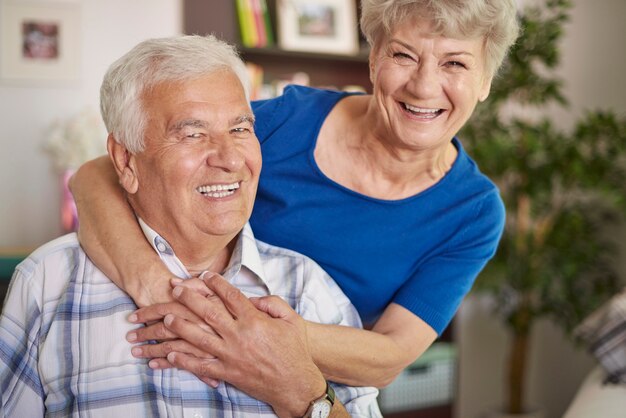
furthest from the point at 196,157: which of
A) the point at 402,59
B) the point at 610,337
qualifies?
the point at 610,337

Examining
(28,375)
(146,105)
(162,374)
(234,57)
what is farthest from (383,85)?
(28,375)

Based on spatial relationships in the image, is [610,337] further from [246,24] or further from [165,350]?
[246,24]

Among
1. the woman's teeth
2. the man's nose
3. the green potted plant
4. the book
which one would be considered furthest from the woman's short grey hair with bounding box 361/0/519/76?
the book

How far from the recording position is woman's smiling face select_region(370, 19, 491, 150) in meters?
1.54

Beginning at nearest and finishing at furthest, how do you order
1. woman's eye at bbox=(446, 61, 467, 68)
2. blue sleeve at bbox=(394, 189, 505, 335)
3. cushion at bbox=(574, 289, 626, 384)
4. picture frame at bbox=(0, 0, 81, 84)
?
woman's eye at bbox=(446, 61, 467, 68) → blue sleeve at bbox=(394, 189, 505, 335) → cushion at bbox=(574, 289, 626, 384) → picture frame at bbox=(0, 0, 81, 84)

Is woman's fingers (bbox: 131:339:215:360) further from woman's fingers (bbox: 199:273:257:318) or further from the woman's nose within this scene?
the woman's nose

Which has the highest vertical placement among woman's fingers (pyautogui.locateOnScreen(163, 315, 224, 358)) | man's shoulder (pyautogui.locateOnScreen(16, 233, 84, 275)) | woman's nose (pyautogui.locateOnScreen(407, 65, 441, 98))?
woman's nose (pyautogui.locateOnScreen(407, 65, 441, 98))

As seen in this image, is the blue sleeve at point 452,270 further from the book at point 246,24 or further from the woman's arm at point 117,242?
the book at point 246,24

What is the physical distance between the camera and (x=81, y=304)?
148 centimetres

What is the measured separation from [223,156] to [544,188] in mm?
2606

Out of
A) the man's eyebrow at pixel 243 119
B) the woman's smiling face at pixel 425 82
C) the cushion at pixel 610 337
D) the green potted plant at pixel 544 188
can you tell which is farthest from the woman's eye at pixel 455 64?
the green potted plant at pixel 544 188

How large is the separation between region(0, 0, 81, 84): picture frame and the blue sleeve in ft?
8.02

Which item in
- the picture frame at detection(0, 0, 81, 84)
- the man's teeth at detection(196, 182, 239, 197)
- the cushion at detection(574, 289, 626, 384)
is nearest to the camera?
the man's teeth at detection(196, 182, 239, 197)

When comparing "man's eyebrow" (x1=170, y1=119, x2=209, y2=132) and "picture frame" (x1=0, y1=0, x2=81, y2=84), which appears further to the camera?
"picture frame" (x1=0, y1=0, x2=81, y2=84)
